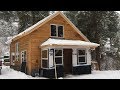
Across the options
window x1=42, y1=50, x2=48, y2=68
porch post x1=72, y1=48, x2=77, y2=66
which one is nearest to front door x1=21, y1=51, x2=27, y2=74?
window x1=42, y1=50, x2=48, y2=68

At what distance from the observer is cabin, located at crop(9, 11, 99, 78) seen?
651 inches

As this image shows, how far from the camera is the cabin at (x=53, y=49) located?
16.5m

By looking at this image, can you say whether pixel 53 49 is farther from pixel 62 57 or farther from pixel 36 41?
pixel 36 41

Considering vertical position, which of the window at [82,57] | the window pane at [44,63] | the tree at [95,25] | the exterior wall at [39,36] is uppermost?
the tree at [95,25]

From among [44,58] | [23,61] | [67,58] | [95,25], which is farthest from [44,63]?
[95,25]

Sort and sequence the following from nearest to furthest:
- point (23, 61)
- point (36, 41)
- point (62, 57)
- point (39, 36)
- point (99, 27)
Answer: point (62, 57)
point (36, 41)
point (39, 36)
point (23, 61)
point (99, 27)

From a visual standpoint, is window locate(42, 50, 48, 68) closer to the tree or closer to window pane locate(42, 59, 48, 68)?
window pane locate(42, 59, 48, 68)

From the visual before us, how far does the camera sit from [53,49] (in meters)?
16.7

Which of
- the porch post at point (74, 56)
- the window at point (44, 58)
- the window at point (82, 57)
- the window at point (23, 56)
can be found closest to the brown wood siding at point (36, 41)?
the window at point (44, 58)

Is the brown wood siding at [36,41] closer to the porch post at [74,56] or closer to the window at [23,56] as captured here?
the window at [23,56]
